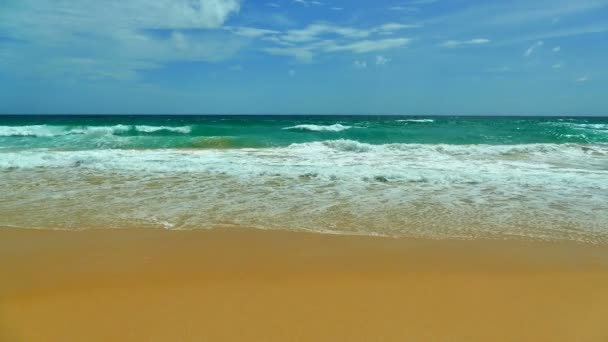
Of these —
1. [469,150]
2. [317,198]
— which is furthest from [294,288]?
[469,150]

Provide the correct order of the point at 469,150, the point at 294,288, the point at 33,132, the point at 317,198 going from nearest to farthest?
the point at 294,288 → the point at 317,198 → the point at 469,150 → the point at 33,132

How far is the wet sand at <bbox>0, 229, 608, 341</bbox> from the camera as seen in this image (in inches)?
101

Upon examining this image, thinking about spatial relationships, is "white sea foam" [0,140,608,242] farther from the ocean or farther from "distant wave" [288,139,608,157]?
"distant wave" [288,139,608,157]

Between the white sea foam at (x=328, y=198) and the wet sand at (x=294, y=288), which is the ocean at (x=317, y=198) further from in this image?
the wet sand at (x=294, y=288)

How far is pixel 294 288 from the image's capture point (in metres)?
3.18

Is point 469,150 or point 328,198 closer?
point 328,198

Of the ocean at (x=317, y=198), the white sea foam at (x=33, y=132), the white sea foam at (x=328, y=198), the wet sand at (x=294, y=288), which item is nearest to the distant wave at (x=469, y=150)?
the ocean at (x=317, y=198)

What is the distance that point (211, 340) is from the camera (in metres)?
2.44

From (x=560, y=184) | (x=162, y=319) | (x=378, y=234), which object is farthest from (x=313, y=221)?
(x=560, y=184)

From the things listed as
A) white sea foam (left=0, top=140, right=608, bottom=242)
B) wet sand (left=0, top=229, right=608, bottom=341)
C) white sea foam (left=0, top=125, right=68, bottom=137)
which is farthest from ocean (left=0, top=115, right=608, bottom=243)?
white sea foam (left=0, top=125, right=68, bottom=137)

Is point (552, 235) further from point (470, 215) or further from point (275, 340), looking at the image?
point (275, 340)

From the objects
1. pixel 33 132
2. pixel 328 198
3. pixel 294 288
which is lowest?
pixel 294 288

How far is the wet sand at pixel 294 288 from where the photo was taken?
2573 millimetres

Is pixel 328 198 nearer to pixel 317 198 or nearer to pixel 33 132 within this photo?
pixel 317 198
